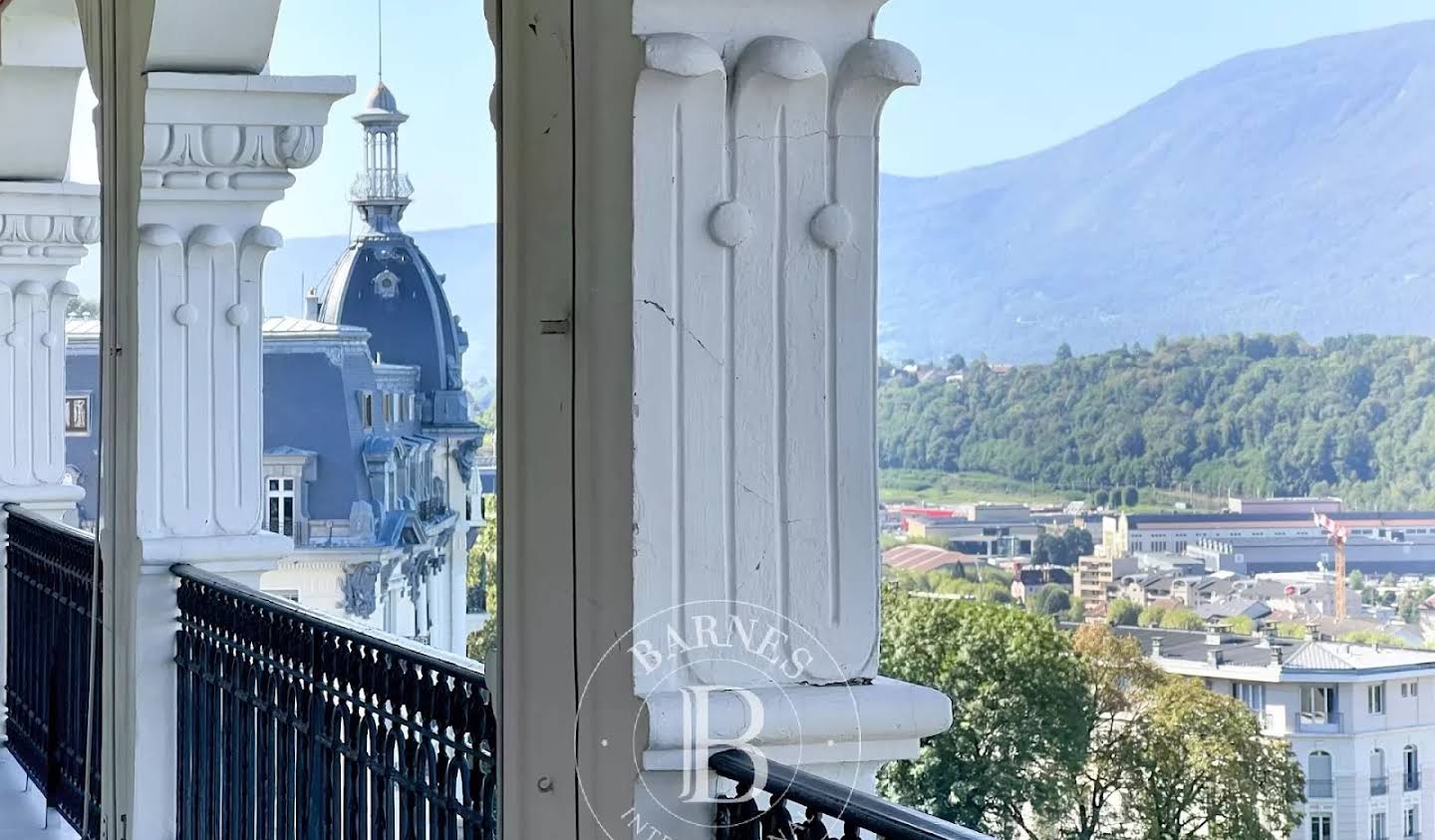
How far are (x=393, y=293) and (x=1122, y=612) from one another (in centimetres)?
2233

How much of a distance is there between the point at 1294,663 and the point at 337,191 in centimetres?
4050

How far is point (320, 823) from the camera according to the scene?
2.52 metres

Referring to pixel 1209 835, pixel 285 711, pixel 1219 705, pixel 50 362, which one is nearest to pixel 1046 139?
pixel 1219 705

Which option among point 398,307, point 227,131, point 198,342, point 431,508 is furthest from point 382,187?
point 227,131

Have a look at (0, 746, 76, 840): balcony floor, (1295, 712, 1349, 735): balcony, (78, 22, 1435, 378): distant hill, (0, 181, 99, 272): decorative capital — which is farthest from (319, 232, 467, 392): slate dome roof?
(0, 746, 76, 840): balcony floor

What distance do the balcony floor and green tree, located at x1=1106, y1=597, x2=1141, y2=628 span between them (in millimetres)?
18198

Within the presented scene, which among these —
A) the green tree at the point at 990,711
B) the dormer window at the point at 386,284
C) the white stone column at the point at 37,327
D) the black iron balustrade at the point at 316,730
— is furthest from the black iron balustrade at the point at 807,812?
the dormer window at the point at 386,284

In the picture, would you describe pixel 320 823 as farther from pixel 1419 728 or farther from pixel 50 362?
pixel 1419 728

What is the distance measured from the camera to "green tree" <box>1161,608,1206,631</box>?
21.5 meters

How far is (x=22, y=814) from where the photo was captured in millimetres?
4457

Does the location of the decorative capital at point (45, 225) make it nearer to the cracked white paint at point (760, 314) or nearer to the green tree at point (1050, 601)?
the cracked white paint at point (760, 314)

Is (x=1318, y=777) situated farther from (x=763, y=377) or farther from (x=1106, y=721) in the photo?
(x=763, y=377)

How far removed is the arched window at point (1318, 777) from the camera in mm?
18828

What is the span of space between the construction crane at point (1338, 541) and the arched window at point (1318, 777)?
7.99ft
